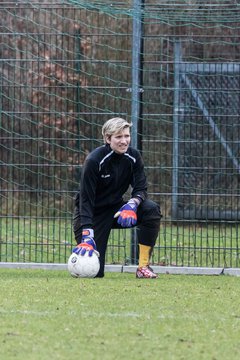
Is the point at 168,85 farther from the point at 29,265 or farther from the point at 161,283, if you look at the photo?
the point at 161,283

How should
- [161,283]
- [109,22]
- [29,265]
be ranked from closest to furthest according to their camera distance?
[161,283] → [29,265] → [109,22]

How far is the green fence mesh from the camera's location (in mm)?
11141

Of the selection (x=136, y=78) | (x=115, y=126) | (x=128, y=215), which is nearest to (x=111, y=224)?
(x=128, y=215)

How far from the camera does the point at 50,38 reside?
463 inches

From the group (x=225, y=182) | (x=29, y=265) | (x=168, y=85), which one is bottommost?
(x=29, y=265)

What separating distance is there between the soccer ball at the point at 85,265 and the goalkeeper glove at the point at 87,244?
0.10 ft

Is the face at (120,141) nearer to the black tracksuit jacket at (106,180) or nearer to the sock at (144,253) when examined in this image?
the black tracksuit jacket at (106,180)

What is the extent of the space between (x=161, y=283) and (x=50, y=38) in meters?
3.77

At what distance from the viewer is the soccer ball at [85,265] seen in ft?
29.8

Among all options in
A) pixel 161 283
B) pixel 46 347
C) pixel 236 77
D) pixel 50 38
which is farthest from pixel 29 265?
pixel 46 347

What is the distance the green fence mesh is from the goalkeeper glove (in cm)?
170

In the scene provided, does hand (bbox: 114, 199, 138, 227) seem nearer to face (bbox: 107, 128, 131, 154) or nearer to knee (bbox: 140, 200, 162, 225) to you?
knee (bbox: 140, 200, 162, 225)

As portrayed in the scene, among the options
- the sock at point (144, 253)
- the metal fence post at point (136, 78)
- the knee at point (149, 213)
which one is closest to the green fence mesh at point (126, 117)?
the metal fence post at point (136, 78)

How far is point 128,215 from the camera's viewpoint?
9094 millimetres
